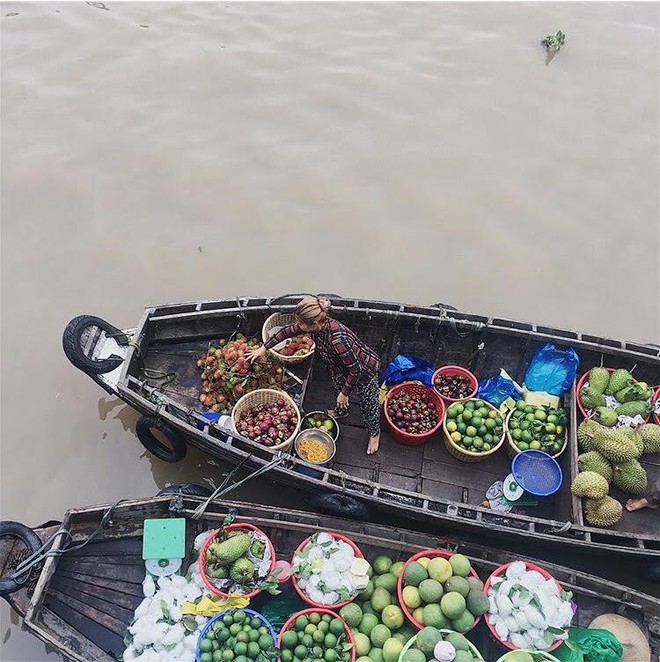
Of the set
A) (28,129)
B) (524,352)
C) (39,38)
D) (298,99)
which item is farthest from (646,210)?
(39,38)

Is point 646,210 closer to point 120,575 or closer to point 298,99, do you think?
point 298,99

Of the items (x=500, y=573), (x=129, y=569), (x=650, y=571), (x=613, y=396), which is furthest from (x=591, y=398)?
(x=129, y=569)

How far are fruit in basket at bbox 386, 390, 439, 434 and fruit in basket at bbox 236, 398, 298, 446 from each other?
3.81 ft

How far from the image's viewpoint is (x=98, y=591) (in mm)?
5242

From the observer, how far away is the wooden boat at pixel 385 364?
530 cm

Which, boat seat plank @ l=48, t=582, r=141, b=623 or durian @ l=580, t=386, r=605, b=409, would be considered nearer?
boat seat plank @ l=48, t=582, r=141, b=623

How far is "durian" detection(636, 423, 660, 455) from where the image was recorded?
5814 millimetres

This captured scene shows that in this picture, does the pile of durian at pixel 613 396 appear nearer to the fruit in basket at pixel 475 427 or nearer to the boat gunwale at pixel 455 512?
the fruit in basket at pixel 475 427

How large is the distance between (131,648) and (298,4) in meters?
12.4

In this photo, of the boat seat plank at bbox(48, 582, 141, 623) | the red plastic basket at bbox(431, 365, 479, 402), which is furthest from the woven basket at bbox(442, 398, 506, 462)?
the boat seat plank at bbox(48, 582, 141, 623)

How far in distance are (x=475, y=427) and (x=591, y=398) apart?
1361 millimetres

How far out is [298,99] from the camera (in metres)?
10.4

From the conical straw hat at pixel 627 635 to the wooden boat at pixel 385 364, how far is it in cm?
60

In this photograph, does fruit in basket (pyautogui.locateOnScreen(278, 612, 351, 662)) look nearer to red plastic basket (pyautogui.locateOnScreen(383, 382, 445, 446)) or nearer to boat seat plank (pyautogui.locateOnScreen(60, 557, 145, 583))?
boat seat plank (pyautogui.locateOnScreen(60, 557, 145, 583))
